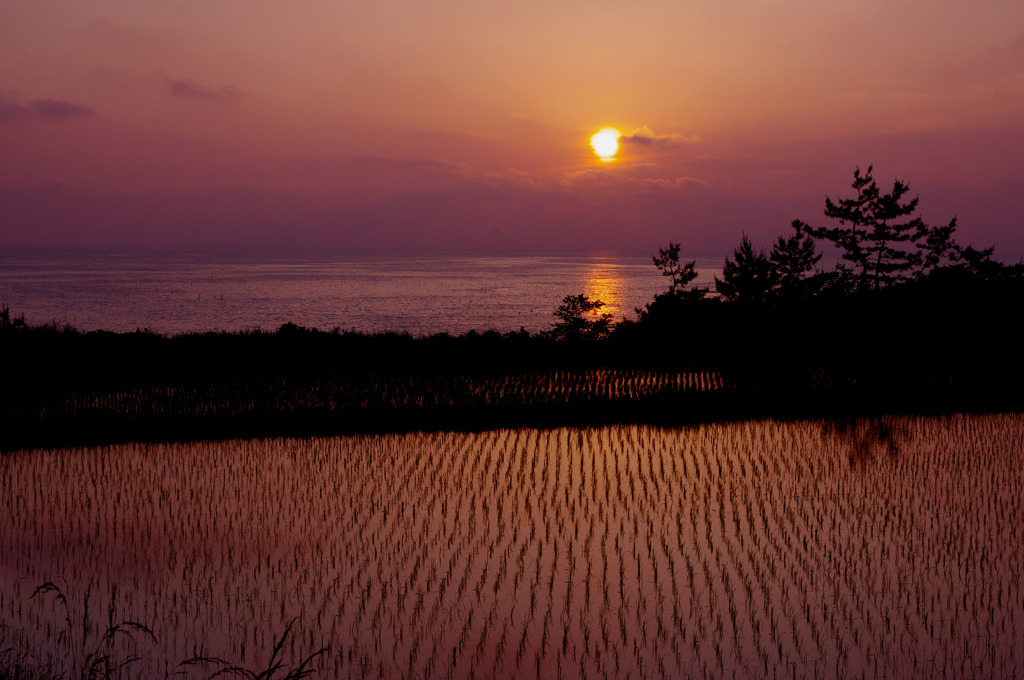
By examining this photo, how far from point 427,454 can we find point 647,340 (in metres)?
9.60

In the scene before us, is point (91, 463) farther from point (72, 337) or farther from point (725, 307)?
point (725, 307)

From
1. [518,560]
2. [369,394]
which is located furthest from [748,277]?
[518,560]

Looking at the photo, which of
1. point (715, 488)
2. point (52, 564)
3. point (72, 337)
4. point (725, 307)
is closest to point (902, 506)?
point (715, 488)

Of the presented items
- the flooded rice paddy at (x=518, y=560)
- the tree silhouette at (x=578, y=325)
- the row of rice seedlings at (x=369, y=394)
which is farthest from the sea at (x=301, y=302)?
the flooded rice paddy at (x=518, y=560)

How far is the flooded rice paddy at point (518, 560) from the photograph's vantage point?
19.7ft

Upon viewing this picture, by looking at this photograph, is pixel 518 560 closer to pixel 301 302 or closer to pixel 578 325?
pixel 578 325

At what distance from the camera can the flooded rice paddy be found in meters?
6.00

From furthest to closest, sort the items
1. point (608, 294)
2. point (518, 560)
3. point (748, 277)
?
point (608, 294) < point (748, 277) < point (518, 560)

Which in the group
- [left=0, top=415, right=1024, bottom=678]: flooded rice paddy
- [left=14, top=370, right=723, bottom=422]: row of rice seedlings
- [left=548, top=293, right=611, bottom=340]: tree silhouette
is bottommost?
[left=0, top=415, right=1024, bottom=678]: flooded rice paddy

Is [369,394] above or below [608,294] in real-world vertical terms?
below

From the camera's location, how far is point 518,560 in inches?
305

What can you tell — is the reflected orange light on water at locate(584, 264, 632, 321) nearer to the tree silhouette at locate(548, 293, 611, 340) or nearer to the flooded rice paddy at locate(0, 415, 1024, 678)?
the tree silhouette at locate(548, 293, 611, 340)

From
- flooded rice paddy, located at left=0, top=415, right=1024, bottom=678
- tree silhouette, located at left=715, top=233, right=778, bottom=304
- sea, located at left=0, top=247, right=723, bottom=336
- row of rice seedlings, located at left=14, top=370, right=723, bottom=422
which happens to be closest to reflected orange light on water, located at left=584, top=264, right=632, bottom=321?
sea, located at left=0, top=247, right=723, bottom=336

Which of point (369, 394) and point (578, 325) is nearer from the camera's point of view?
point (369, 394)
